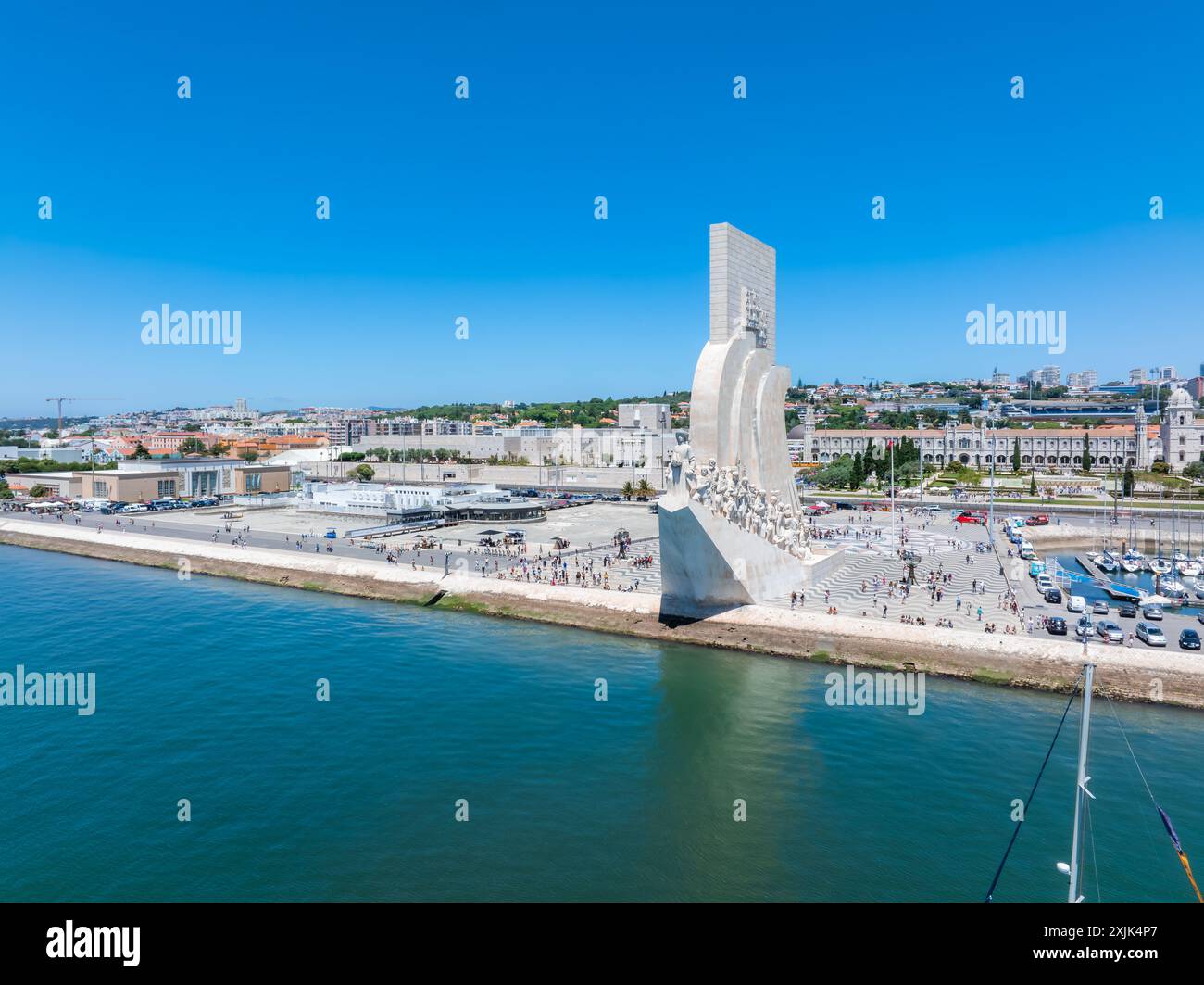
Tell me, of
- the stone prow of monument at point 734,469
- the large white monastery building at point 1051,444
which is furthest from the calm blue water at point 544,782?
the large white monastery building at point 1051,444

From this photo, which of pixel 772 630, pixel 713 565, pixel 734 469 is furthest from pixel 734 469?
pixel 772 630

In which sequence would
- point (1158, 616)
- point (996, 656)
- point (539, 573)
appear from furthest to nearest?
point (539, 573), point (1158, 616), point (996, 656)

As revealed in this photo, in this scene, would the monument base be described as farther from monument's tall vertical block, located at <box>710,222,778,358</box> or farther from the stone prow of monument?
monument's tall vertical block, located at <box>710,222,778,358</box>

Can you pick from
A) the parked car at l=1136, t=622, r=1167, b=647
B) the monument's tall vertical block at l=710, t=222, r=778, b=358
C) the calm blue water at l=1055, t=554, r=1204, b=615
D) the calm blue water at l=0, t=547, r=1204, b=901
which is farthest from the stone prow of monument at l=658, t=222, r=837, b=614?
the calm blue water at l=1055, t=554, r=1204, b=615

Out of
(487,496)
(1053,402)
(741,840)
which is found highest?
(1053,402)

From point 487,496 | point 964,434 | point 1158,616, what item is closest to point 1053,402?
point 964,434
